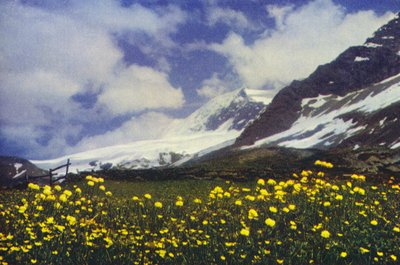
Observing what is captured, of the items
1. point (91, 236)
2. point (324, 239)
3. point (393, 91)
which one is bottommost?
point (324, 239)

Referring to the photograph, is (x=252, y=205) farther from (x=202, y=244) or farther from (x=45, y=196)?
(x=45, y=196)

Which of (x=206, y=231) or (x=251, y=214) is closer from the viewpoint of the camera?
(x=206, y=231)

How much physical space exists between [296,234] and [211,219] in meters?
2.19

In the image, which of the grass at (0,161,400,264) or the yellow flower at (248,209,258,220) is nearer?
the grass at (0,161,400,264)

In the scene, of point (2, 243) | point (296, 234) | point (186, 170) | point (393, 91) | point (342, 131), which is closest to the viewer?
point (2, 243)

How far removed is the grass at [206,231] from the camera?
33.2 feet

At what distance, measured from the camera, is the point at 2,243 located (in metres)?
9.91

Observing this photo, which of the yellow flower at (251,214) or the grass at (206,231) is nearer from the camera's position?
the grass at (206,231)

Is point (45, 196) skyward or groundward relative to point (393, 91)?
groundward

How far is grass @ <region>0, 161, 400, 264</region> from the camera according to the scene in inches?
398

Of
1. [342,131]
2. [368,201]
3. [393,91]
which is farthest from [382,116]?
[368,201]

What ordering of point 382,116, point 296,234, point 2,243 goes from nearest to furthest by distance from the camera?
point 2,243 → point 296,234 → point 382,116

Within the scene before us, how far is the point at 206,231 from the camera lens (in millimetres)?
11836

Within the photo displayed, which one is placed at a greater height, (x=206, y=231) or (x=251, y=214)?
(x=251, y=214)
